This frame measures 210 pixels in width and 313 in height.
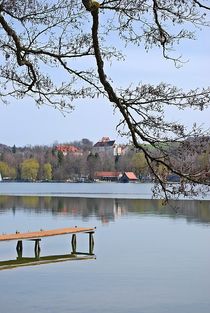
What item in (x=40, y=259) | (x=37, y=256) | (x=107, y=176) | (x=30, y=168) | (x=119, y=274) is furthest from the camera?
(x=30, y=168)

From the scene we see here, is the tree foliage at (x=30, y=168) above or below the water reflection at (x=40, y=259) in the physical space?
above

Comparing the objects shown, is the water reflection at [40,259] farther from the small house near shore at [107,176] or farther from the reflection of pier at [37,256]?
the small house near shore at [107,176]

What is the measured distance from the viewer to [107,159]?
95.0 m

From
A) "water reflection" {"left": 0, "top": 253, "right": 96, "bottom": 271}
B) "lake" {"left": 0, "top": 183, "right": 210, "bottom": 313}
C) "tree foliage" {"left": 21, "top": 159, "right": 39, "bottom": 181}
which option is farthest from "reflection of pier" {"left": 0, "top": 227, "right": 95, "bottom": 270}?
"tree foliage" {"left": 21, "top": 159, "right": 39, "bottom": 181}

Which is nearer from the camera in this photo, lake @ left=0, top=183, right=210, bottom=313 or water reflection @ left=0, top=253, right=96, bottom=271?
lake @ left=0, top=183, right=210, bottom=313

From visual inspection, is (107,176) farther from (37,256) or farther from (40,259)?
(40,259)

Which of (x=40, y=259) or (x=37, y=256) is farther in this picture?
(x=37, y=256)

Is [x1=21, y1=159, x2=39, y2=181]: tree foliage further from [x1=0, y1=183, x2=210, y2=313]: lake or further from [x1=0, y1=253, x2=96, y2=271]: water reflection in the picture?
[x1=0, y1=253, x2=96, y2=271]: water reflection

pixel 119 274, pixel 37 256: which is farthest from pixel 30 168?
pixel 119 274

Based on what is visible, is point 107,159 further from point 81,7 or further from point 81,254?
point 81,7

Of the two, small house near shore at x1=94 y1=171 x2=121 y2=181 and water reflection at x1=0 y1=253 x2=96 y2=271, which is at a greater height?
small house near shore at x1=94 y1=171 x2=121 y2=181

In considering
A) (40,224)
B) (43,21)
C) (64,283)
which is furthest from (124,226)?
(43,21)

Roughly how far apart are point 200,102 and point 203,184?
571mm

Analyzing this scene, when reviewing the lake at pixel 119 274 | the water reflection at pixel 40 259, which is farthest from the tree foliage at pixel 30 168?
the water reflection at pixel 40 259
